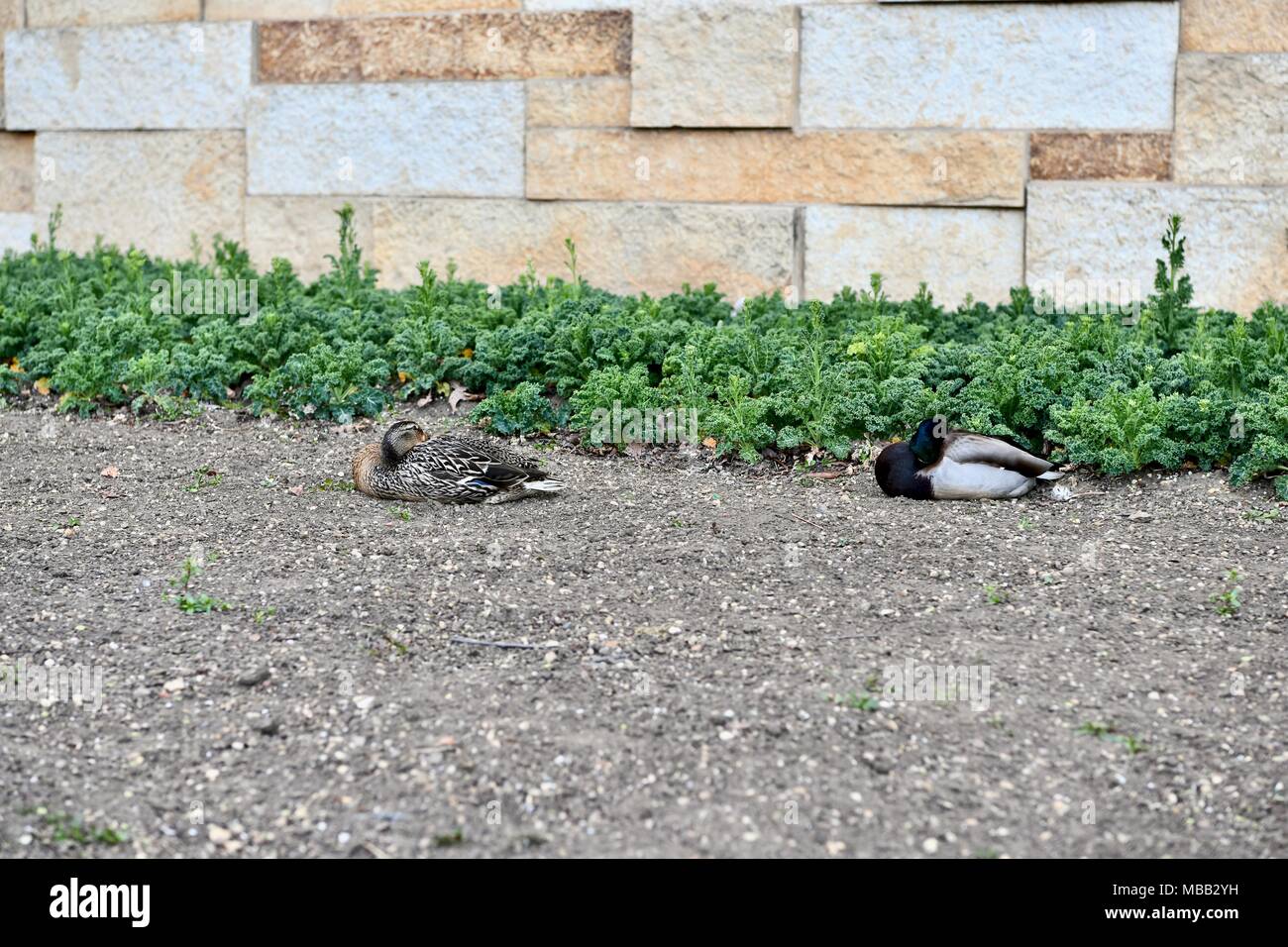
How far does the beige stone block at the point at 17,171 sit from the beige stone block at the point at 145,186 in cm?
14

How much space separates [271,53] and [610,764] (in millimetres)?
6791

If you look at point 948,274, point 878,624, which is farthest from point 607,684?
point 948,274

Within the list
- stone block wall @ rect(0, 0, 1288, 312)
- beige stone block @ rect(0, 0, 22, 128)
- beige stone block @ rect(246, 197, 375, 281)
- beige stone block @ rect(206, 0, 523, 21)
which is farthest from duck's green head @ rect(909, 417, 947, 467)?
beige stone block @ rect(0, 0, 22, 128)

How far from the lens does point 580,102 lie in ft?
28.2

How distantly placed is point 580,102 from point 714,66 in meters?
0.82

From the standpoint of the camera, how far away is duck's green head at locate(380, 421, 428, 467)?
5777mm

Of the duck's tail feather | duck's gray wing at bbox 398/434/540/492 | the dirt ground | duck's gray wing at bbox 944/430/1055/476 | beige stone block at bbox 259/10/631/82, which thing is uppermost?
beige stone block at bbox 259/10/631/82

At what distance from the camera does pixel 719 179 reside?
334 inches

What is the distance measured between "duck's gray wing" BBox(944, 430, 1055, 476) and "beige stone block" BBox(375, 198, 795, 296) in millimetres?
2982

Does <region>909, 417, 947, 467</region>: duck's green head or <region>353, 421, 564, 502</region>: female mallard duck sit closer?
<region>909, 417, 947, 467</region>: duck's green head

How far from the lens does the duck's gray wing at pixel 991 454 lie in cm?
564

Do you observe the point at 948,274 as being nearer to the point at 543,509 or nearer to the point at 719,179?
the point at 719,179

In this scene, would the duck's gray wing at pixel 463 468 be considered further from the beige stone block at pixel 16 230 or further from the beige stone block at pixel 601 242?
the beige stone block at pixel 16 230

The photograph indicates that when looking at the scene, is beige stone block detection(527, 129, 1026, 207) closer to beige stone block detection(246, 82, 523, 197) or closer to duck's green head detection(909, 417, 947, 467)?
beige stone block detection(246, 82, 523, 197)
